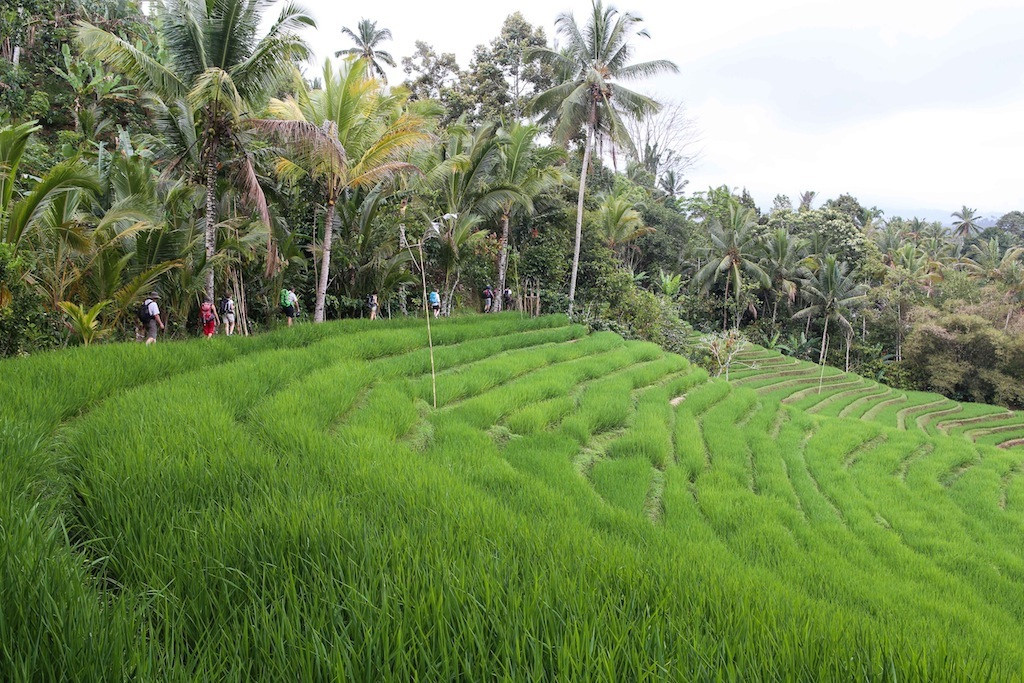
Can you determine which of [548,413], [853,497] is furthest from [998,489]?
[548,413]

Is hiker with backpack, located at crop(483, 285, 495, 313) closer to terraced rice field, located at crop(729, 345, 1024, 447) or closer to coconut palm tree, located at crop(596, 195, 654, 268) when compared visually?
coconut palm tree, located at crop(596, 195, 654, 268)

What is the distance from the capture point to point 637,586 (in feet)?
6.43

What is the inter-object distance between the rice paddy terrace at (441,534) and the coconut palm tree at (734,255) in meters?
20.7

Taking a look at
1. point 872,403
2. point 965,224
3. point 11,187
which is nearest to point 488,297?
point 11,187

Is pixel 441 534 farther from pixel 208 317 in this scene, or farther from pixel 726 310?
pixel 726 310

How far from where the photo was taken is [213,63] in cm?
839

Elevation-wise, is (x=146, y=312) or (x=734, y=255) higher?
(x=734, y=255)

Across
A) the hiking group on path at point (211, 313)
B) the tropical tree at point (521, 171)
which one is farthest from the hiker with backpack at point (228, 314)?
the tropical tree at point (521, 171)

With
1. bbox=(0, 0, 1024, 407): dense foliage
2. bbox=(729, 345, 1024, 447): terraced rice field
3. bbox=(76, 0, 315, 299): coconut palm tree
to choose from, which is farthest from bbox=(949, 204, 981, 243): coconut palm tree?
bbox=(76, 0, 315, 299): coconut palm tree

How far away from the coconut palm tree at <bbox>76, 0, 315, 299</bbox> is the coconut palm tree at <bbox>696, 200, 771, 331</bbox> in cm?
2490

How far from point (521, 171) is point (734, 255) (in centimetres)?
1824

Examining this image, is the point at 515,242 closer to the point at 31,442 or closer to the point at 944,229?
the point at 31,442

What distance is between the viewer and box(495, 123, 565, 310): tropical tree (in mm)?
14039

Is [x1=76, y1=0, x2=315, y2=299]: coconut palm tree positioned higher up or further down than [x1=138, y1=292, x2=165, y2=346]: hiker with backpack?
higher up
